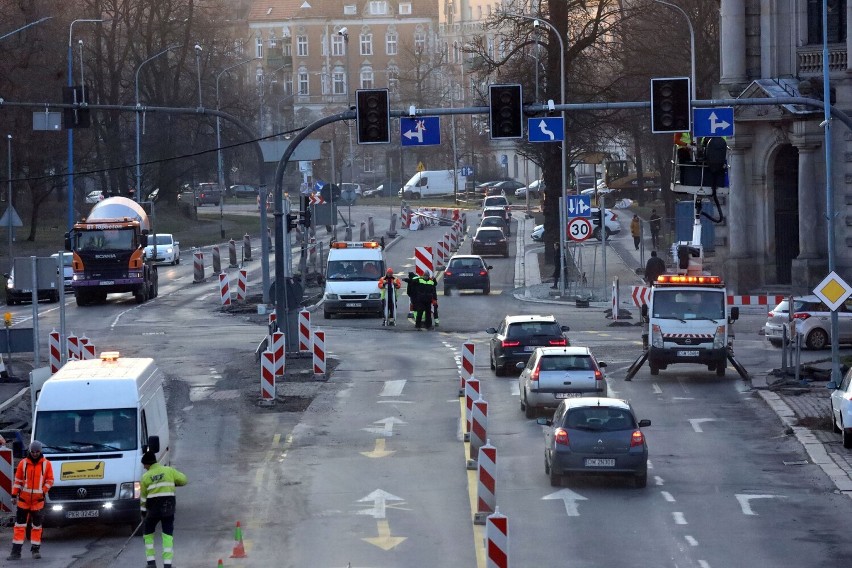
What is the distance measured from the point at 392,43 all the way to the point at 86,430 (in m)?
132

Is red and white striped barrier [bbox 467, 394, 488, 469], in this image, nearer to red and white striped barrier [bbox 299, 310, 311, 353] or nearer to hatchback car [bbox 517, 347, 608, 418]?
hatchback car [bbox 517, 347, 608, 418]

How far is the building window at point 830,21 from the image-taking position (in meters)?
48.0

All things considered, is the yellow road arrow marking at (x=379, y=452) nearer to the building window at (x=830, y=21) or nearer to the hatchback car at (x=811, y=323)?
the hatchback car at (x=811, y=323)

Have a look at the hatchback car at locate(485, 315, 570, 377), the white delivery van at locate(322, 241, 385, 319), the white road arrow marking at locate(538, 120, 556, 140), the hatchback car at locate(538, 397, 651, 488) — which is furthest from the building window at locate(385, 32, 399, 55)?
the hatchback car at locate(538, 397, 651, 488)

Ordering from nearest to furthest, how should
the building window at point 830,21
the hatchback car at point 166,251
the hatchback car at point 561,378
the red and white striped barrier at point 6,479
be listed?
1. the red and white striped barrier at point 6,479
2. the hatchback car at point 561,378
3. the building window at point 830,21
4. the hatchback car at point 166,251

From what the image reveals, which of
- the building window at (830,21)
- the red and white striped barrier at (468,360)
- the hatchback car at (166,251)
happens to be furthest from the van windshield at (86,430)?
the hatchback car at (166,251)

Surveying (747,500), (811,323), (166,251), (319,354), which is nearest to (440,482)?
(747,500)

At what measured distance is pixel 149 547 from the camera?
1630 centimetres

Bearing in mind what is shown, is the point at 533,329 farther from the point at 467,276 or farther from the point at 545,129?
the point at 467,276

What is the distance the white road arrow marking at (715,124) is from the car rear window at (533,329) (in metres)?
5.41

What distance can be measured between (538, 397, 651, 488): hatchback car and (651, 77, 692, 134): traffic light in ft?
29.8

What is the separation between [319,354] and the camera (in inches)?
1284

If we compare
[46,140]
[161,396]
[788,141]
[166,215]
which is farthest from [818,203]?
[166,215]

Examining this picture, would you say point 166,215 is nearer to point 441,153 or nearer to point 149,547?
point 441,153
